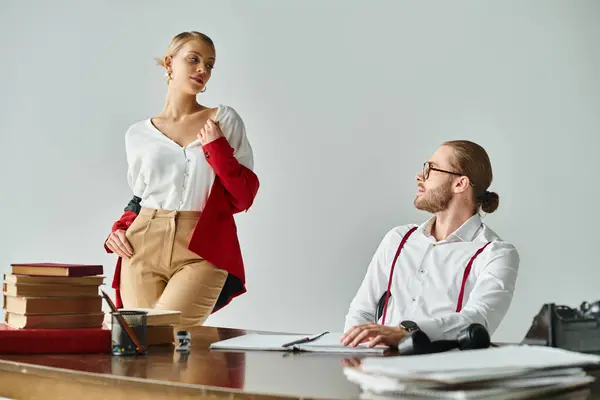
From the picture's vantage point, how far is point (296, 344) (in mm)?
1852

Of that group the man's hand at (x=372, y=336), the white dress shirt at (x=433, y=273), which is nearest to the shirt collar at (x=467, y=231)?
the white dress shirt at (x=433, y=273)

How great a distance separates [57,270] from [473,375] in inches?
39.3

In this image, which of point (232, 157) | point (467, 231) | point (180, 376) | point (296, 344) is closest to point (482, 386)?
point (180, 376)

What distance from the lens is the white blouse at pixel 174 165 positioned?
324 cm

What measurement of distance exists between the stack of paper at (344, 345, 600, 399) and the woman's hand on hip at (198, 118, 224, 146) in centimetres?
191

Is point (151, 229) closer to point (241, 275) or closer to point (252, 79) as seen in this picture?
point (241, 275)

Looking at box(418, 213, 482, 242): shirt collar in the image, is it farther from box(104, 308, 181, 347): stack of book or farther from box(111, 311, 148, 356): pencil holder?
box(111, 311, 148, 356): pencil holder

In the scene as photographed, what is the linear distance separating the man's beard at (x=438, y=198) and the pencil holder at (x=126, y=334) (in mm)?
1147

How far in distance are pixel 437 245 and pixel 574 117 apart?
73.7 inches

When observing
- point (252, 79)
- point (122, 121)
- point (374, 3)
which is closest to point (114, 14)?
point (122, 121)

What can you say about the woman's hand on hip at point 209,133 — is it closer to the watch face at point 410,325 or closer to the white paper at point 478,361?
the watch face at point 410,325

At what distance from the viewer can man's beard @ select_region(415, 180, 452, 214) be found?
269 centimetres

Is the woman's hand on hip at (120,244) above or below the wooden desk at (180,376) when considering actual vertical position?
above

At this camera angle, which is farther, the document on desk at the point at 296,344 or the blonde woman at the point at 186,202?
the blonde woman at the point at 186,202
